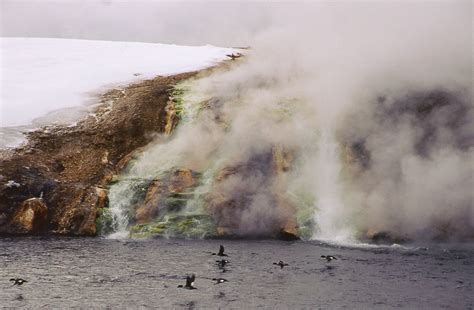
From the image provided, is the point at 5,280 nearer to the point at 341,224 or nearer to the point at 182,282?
the point at 182,282

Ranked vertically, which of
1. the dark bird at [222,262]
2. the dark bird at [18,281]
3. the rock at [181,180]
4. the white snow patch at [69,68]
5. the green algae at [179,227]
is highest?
the white snow patch at [69,68]

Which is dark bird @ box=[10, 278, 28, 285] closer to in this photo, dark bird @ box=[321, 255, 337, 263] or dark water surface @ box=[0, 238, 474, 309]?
dark water surface @ box=[0, 238, 474, 309]

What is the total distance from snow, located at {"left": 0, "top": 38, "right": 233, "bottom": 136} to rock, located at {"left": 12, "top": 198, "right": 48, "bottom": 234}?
10410 mm

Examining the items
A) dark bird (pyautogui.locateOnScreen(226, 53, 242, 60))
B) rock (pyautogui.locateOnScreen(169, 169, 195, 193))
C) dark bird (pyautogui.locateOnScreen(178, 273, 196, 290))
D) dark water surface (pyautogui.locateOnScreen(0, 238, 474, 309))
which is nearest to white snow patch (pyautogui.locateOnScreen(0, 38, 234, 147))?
dark bird (pyautogui.locateOnScreen(226, 53, 242, 60))

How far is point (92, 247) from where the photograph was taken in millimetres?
34844

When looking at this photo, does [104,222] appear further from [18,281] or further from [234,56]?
[234,56]

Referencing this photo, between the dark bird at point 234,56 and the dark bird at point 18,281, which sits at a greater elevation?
the dark bird at point 234,56

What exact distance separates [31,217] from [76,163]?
24.0ft

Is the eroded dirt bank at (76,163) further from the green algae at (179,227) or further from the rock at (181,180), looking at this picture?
the rock at (181,180)

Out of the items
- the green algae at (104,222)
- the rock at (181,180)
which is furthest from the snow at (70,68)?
the rock at (181,180)

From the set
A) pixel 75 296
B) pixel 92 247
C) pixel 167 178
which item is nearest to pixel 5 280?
pixel 75 296

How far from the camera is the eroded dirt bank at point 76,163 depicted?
4062cm

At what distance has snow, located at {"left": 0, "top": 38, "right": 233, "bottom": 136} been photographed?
5488 cm

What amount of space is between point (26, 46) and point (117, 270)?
53561 millimetres
